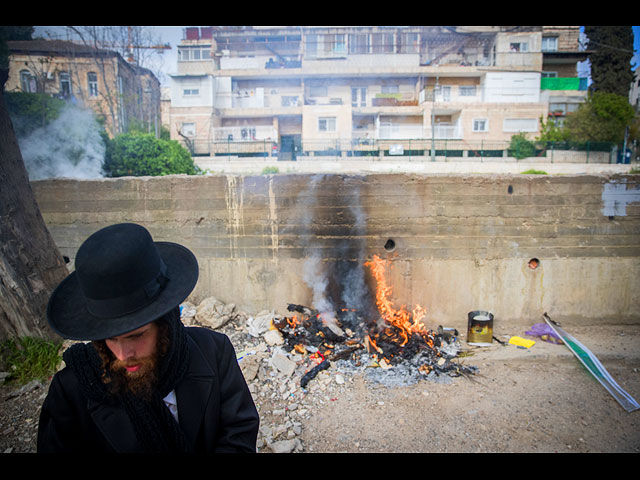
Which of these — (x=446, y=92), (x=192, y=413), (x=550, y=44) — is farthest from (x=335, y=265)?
(x=550, y=44)

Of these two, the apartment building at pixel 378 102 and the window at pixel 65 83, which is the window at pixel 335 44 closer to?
the apartment building at pixel 378 102

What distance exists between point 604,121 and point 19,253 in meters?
32.4

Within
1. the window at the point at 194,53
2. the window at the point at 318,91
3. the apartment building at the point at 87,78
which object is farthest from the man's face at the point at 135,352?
the window at the point at 194,53

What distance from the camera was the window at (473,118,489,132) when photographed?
30094mm

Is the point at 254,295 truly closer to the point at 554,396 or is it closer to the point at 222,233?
the point at 222,233

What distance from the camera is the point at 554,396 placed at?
4.42 metres

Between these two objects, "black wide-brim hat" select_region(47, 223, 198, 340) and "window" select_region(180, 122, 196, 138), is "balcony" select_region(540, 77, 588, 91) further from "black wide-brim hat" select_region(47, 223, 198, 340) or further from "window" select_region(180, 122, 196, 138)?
"black wide-brim hat" select_region(47, 223, 198, 340)

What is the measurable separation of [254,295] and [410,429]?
3.30m

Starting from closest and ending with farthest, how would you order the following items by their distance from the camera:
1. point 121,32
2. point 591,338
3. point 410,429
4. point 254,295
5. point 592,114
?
point 410,429 < point 591,338 < point 254,295 < point 121,32 < point 592,114

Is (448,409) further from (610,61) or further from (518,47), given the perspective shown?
(610,61)

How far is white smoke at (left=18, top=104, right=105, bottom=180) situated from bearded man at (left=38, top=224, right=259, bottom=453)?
736 cm

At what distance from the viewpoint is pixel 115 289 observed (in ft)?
4.67

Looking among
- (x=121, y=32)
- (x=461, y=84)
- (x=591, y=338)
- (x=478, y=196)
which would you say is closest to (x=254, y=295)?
(x=478, y=196)

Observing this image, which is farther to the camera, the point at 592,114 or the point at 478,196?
the point at 592,114
